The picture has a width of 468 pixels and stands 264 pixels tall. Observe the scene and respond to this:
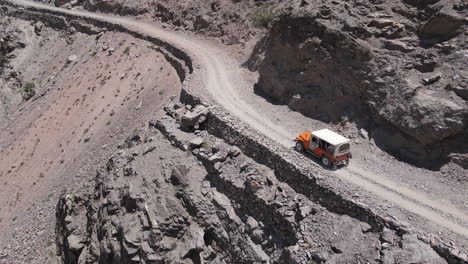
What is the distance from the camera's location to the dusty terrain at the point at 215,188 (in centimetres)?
1681

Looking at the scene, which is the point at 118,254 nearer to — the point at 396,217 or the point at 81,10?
the point at 396,217

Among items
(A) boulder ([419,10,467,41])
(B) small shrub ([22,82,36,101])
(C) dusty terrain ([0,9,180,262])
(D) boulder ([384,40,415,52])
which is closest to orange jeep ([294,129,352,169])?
(D) boulder ([384,40,415,52])

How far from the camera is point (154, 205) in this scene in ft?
70.5

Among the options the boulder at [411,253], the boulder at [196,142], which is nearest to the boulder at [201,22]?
the boulder at [196,142]

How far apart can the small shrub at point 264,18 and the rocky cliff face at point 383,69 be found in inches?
367

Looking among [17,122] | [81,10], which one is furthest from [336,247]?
[81,10]

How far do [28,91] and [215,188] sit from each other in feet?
115

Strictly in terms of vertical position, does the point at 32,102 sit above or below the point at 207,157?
below

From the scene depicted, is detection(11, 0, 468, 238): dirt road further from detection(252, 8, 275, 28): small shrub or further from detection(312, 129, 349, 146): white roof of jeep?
detection(252, 8, 275, 28): small shrub

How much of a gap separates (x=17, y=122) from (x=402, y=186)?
3881 cm

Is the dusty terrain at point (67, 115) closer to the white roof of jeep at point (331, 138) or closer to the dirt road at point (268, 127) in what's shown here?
the dirt road at point (268, 127)

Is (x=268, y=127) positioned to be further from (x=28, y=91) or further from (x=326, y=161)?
(x=28, y=91)

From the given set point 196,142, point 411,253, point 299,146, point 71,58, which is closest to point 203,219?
point 196,142

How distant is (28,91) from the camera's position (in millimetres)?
47625
